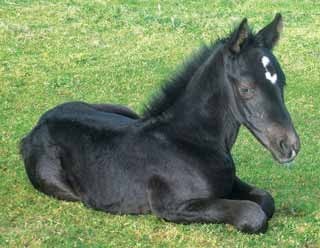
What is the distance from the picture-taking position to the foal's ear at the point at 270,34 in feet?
22.8

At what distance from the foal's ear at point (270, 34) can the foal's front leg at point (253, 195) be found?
1393mm

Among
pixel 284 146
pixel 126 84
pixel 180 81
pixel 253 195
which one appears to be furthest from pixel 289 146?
pixel 126 84

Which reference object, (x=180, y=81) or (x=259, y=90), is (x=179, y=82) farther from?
(x=259, y=90)

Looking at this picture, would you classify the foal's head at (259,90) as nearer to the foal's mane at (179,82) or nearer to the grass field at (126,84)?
the foal's mane at (179,82)

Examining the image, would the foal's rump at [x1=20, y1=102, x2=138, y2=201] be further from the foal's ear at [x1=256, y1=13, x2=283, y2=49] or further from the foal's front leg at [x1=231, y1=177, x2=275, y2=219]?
the foal's ear at [x1=256, y1=13, x2=283, y2=49]

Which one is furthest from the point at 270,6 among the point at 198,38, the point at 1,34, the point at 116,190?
the point at 116,190

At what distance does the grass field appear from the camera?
7129 millimetres

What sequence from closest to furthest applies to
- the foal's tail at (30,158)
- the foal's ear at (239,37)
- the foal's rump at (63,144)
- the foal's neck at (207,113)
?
the foal's ear at (239,37), the foal's neck at (207,113), the foal's rump at (63,144), the foal's tail at (30,158)

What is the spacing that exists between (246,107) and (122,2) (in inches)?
582

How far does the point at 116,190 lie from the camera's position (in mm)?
7477

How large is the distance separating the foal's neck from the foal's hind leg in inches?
19.2

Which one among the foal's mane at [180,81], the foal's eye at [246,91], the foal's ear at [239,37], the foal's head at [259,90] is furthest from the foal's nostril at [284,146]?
the foal's mane at [180,81]

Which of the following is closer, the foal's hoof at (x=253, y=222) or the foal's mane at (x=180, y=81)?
the foal's hoof at (x=253, y=222)

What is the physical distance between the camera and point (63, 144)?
790 centimetres
